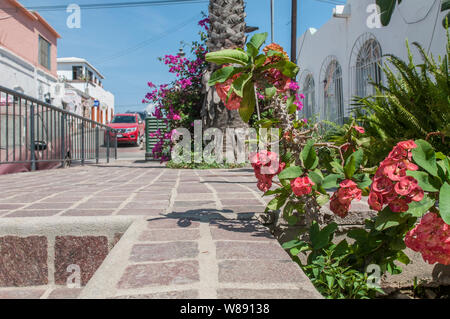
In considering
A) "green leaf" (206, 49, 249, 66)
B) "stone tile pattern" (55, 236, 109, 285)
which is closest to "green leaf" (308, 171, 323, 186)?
"green leaf" (206, 49, 249, 66)

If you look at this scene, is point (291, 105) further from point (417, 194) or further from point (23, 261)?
point (23, 261)

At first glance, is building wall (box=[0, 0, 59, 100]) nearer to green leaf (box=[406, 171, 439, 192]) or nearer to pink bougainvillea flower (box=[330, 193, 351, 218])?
pink bougainvillea flower (box=[330, 193, 351, 218])

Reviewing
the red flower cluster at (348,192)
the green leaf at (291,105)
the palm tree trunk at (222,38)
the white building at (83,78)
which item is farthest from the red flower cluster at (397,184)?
the white building at (83,78)

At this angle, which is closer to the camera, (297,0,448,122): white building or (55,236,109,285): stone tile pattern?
(55,236,109,285): stone tile pattern

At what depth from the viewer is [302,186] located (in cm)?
137

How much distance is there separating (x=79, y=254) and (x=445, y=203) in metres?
1.56

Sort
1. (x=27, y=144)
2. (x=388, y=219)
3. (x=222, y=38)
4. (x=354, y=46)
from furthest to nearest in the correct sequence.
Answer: (x=354, y=46) → (x=222, y=38) → (x=27, y=144) → (x=388, y=219)

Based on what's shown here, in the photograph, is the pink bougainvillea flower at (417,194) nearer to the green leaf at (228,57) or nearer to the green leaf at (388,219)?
the green leaf at (388,219)

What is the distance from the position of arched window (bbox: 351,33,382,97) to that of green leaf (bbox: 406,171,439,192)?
7282mm

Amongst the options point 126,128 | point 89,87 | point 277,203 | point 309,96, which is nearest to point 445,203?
point 277,203

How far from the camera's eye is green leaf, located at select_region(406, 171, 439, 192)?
3.52 ft

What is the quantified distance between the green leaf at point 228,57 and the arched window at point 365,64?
7089 millimetres
